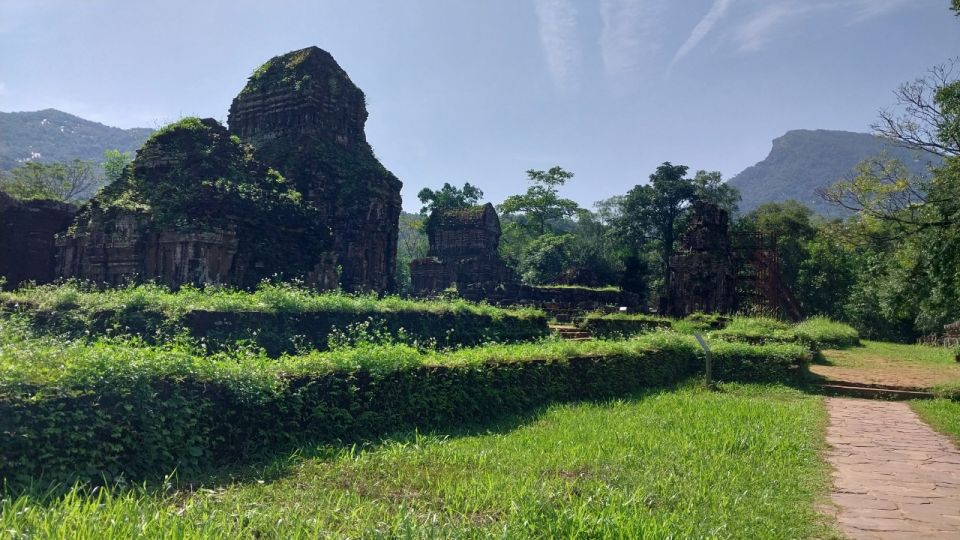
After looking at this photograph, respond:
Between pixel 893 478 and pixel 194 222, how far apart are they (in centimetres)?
1293

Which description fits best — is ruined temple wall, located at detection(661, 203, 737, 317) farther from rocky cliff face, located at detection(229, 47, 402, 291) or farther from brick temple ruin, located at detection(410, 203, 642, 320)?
rocky cliff face, located at detection(229, 47, 402, 291)

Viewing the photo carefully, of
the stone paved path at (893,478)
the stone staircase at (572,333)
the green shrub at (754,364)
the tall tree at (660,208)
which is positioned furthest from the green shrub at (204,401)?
the tall tree at (660,208)

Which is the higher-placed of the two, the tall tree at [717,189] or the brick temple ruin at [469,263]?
the tall tree at [717,189]

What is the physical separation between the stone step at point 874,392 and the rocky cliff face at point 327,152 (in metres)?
13.8

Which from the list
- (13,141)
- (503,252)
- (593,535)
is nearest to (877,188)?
(593,535)

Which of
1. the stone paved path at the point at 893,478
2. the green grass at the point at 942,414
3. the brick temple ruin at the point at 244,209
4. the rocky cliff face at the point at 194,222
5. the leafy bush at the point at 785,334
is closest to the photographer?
the stone paved path at the point at 893,478

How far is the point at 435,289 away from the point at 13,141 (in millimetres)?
203909

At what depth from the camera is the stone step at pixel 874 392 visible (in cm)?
1052

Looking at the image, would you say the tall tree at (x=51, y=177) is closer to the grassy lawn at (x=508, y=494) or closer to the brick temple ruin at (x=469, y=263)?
the brick temple ruin at (x=469, y=263)

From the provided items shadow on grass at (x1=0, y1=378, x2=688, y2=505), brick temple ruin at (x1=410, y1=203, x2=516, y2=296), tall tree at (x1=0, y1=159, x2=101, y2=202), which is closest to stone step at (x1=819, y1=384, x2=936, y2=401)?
shadow on grass at (x1=0, y1=378, x2=688, y2=505)

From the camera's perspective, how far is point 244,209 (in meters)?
13.7

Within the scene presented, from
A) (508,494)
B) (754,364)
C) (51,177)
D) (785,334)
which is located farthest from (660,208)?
(51,177)

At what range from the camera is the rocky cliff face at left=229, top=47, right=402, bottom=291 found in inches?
771

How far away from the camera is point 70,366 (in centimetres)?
411
